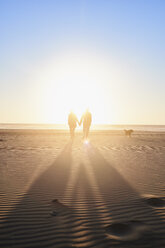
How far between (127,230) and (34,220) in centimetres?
144

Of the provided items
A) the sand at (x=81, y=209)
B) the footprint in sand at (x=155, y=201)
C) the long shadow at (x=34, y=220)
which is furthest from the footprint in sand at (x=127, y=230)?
the footprint in sand at (x=155, y=201)


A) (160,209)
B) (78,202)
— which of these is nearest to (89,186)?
(78,202)

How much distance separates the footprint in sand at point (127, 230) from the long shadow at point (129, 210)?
35 millimetres

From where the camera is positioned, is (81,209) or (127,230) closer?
(127,230)

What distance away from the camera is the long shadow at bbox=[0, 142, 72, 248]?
266 cm

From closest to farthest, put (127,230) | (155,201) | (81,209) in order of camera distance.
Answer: (127,230) → (81,209) → (155,201)

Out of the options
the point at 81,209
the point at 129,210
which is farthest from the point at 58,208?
the point at 129,210

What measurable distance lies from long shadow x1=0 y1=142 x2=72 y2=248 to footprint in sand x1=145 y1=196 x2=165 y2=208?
5.68ft

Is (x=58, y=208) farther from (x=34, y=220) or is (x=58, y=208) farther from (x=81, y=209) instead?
(x=34, y=220)

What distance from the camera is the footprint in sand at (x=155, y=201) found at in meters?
3.85

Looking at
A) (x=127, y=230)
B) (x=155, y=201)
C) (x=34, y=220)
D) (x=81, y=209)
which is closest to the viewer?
(x=127, y=230)

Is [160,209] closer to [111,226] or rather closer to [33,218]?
[111,226]

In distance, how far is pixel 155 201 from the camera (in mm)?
4055

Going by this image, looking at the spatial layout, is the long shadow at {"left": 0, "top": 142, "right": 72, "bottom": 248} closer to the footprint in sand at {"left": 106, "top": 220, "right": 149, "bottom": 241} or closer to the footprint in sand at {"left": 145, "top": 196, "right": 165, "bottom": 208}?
the footprint in sand at {"left": 106, "top": 220, "right": 149, "bottom": 241}
